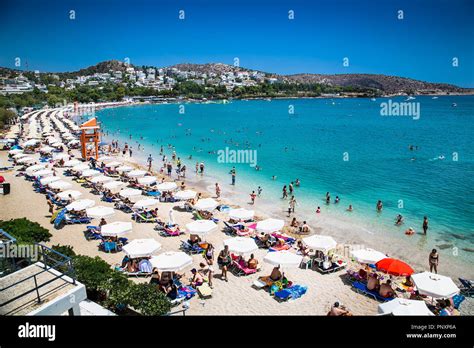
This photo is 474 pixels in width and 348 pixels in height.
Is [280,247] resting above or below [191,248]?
below

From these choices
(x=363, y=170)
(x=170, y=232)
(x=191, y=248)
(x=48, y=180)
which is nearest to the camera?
(x=191, y=248)

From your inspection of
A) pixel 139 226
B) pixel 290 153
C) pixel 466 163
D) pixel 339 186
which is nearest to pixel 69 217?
pixel 139 226

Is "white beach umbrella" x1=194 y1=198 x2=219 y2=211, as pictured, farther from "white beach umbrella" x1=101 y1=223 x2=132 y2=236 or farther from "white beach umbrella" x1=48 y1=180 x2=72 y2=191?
"white beach umbrella" x1=48 y1=180 x2=72 y2=191

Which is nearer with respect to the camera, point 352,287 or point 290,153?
point 352,287

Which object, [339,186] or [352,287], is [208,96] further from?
[352,287]

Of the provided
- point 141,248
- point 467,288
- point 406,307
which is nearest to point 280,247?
point 141,248

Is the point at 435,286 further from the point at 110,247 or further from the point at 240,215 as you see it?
the point at 110,247
